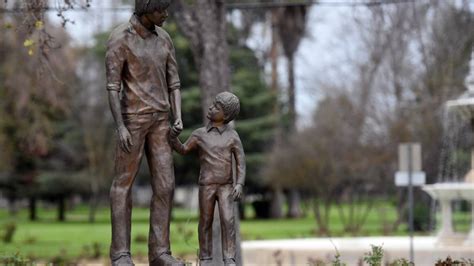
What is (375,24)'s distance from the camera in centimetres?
3791

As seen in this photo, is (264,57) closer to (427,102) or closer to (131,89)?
(427,102)

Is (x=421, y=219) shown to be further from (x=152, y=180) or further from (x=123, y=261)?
(x=123, y=261)

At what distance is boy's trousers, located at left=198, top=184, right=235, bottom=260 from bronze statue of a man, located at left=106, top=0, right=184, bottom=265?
1.08ft

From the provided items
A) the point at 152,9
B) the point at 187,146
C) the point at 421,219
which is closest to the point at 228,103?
the point at 187,146

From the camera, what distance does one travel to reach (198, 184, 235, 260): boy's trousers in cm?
949

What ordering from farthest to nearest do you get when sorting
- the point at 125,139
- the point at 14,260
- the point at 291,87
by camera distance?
1. the point at 291,87
2. the point at 14,260
3. the point at 125,139

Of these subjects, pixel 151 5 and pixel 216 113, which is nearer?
pixel 151 5

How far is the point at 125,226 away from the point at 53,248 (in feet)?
54.4

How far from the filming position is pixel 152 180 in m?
9.55

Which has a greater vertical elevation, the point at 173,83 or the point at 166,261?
the point at 173,83

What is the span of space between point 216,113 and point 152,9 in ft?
3.83

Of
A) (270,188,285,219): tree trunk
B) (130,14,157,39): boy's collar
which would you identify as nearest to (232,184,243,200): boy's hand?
(130,14,157,39): boy's collar

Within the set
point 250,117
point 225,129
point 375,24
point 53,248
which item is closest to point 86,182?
point 250,117

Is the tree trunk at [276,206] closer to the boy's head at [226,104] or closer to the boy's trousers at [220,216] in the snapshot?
the boy's trousers at [220,216]
